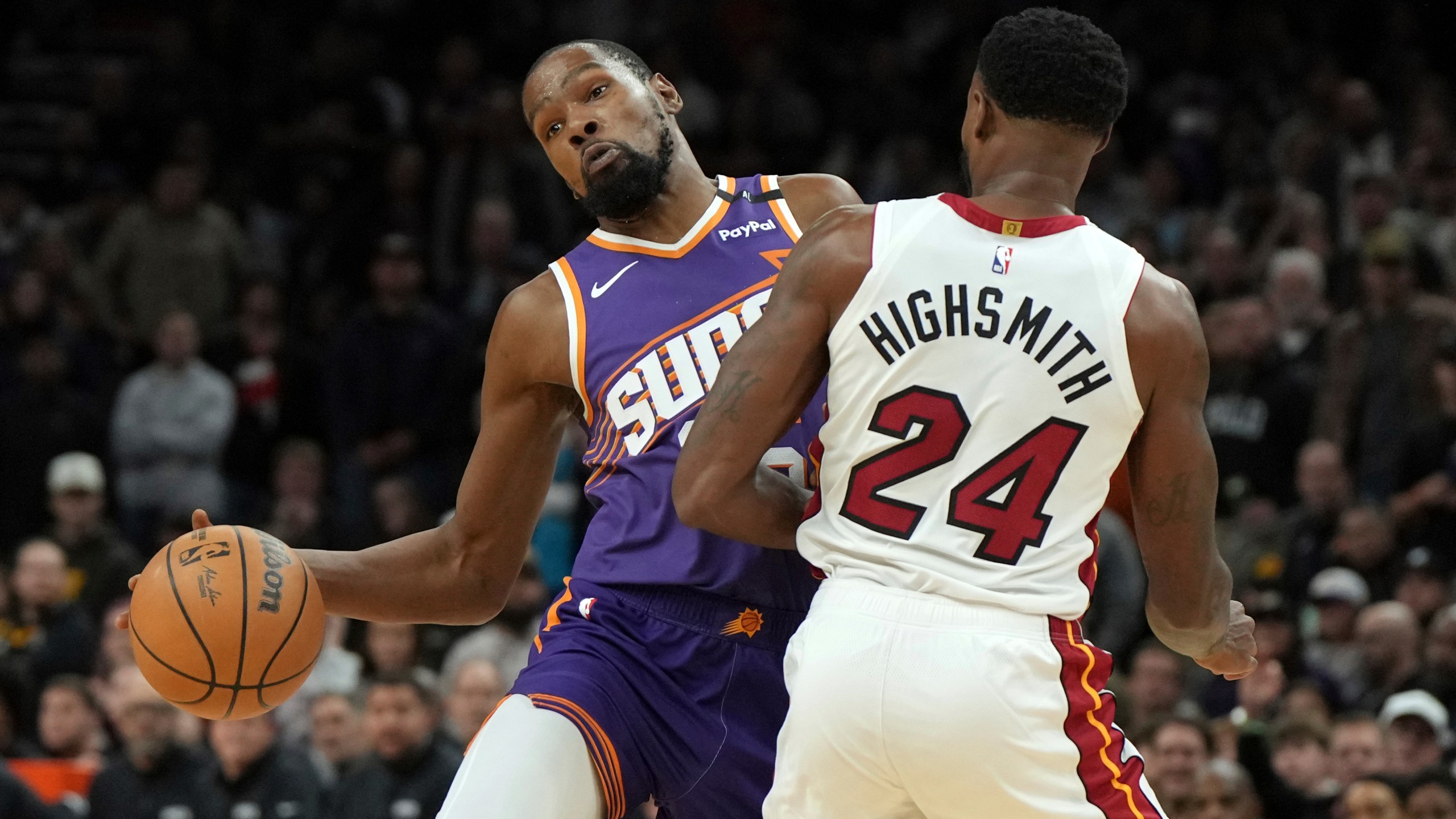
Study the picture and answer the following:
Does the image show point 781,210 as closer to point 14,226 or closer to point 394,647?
point 394,647

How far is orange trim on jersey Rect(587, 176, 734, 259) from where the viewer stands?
16.5ft

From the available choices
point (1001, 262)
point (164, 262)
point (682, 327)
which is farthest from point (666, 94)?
point (164, 262)

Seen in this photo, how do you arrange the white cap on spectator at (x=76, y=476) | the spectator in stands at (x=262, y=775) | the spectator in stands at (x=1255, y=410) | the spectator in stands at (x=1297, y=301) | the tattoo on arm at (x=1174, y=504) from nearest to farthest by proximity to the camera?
the tattoo on arm at (x=1174, y=504)
the spectator in stands at (x=262, y=775)
the spectator in stands at (x=1255, y=410)
the spectator in stands at (x=1297, y=301)
the white cap on spectator at (x=76, y=476)

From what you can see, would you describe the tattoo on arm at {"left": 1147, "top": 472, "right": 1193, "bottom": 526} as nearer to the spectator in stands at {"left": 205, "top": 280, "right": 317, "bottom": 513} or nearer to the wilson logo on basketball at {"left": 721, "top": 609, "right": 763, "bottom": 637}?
the wilson logo on basketball at {"left": 721, "top": 609, "right": 763, "bottom": 637}

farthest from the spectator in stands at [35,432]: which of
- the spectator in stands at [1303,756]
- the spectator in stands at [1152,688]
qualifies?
the spectator in stands at [1303,756]

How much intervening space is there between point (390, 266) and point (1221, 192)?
6.09 m

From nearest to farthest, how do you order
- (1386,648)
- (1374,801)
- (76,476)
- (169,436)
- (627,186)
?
(627,186) → (1374,801) → (1386,648) → (76,476) → (169,436)

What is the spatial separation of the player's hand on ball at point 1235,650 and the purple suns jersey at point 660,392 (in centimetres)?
103

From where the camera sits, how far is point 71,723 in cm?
1062

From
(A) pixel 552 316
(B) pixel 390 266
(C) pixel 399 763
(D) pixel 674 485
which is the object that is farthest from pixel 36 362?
(D) pixel 674 485

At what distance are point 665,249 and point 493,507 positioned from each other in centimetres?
84

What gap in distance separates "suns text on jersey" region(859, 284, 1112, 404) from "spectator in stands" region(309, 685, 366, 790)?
23.2 ft

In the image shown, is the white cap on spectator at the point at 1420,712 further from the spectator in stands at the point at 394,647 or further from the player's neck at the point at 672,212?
the spectator in stands at the point at 394,647

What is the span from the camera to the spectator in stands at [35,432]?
13.3 meters
